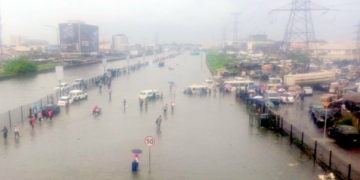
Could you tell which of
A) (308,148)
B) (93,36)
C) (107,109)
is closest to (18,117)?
(107,109)

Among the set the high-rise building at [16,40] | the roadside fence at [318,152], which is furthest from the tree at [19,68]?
the high-rise building at [16,40]

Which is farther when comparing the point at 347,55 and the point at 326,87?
the point at 347,55

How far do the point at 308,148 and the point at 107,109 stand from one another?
27.3 ft

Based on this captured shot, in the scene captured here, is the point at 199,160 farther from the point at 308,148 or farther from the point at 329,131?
the point at 329,131

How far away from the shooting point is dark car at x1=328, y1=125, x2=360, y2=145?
9.21 metres

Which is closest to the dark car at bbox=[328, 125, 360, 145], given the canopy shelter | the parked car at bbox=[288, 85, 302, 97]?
the canopy shelter

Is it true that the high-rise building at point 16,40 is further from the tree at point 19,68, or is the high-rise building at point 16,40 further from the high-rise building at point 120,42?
the tree at point 19,68

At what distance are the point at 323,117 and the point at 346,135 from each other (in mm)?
2508

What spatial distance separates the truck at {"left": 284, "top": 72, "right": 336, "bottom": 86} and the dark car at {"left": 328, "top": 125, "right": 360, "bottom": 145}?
12.1m

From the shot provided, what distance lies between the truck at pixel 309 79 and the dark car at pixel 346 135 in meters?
12.1

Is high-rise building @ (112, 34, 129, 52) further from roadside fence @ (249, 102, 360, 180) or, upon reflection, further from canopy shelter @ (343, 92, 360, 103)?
roadside fence @ (249, 102, 360, 180)

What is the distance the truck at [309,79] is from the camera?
70.6 ft

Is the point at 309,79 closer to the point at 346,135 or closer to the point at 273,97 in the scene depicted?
the point at 273,97

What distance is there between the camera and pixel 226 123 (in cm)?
1227
